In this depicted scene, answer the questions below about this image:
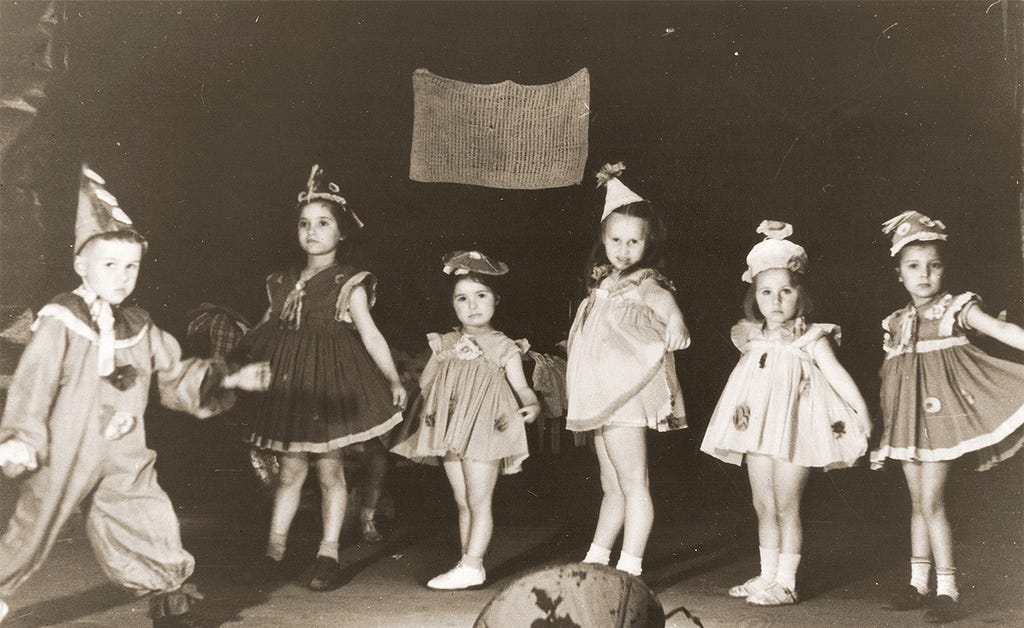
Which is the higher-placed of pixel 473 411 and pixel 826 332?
pixel 826 332

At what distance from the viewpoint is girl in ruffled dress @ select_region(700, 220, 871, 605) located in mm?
2924

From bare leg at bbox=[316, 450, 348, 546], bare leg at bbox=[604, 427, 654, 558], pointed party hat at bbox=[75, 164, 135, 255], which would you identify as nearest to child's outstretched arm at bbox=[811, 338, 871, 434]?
bare leg at bbox=[604, 427, 654, 558]

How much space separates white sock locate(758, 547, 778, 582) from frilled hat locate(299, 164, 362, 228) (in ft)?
5.22

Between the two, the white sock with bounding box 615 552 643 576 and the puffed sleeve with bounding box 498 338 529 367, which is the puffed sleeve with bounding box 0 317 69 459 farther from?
the white sock with bounding box 615 552 643 576

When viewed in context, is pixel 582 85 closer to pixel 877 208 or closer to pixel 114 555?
pixel 877 208

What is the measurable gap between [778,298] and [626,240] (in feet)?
1.62

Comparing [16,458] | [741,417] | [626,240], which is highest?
[626,240]

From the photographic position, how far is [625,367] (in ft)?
9.97

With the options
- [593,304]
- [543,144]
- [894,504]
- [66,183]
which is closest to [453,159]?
[543,144]

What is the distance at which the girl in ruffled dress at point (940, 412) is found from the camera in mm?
2904

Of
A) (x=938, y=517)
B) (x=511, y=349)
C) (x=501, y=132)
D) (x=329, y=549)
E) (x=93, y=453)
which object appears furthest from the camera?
(x=501, y=132)

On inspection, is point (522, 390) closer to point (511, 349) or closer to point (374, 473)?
point (511, 349)

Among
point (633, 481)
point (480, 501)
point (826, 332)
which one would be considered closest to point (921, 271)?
point (826, 332)

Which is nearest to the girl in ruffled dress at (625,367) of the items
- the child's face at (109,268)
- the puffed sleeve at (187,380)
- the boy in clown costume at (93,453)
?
the puffed sleeve at (187,380)
